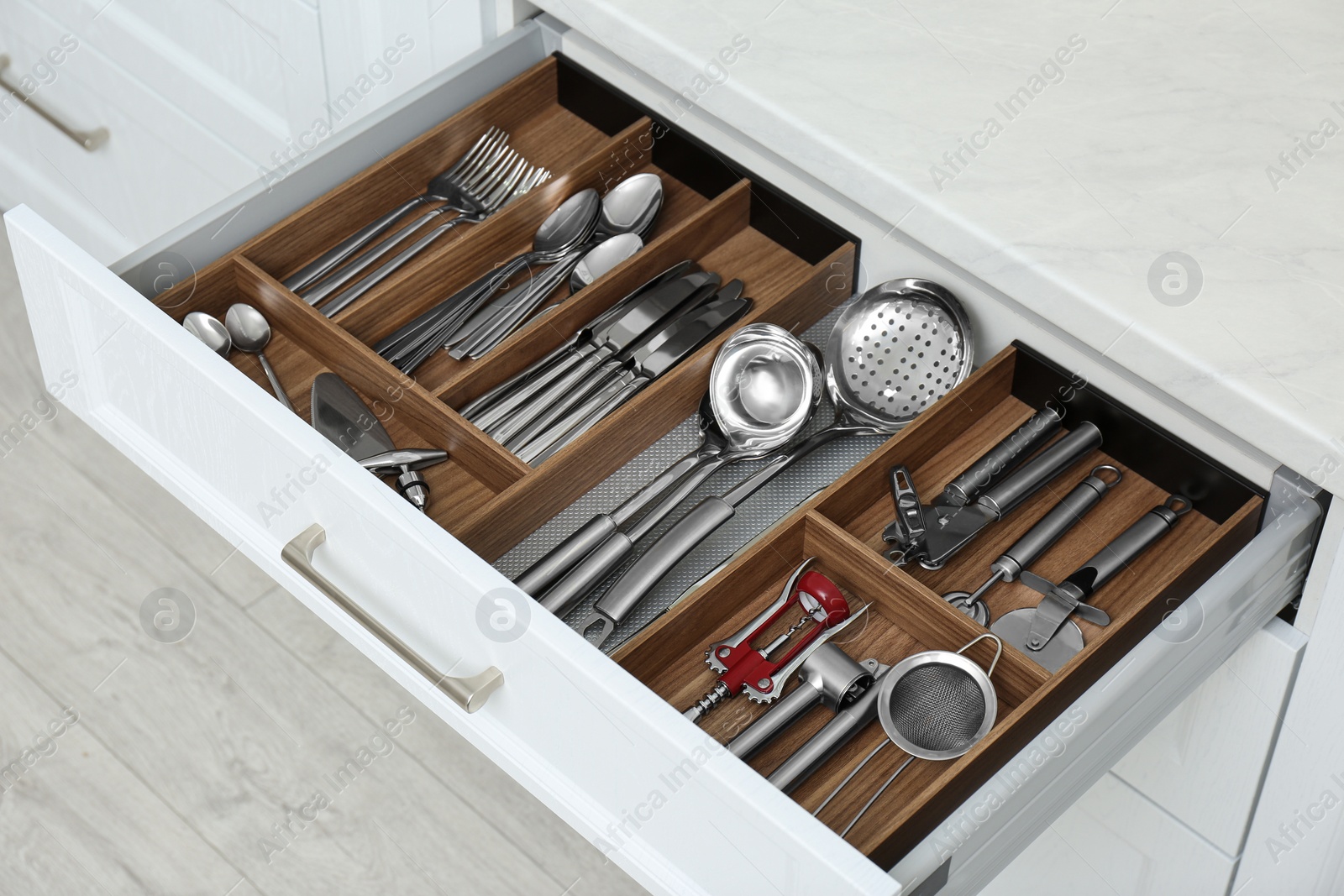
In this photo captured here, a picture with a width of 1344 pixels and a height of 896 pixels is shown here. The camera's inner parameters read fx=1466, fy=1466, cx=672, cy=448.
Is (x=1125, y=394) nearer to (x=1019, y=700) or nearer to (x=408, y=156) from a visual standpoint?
(x=1019, y=700)

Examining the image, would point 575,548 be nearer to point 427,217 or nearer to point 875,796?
point 875,796

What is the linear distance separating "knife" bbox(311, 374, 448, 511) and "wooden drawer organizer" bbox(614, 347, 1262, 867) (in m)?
0.25

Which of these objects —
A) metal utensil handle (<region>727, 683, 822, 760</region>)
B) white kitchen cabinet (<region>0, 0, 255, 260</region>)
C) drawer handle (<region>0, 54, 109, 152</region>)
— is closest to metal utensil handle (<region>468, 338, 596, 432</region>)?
metal utensil handle (<region>727, 683, 822, 760</region>)

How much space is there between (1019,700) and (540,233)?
0.57m

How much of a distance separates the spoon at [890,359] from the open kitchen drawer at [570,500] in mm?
44

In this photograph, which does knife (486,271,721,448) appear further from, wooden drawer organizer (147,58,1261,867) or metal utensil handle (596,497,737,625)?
metal utensil handle (596,497,737,625)

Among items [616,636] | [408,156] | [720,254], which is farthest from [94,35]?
[616,636]

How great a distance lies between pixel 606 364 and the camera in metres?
1.20

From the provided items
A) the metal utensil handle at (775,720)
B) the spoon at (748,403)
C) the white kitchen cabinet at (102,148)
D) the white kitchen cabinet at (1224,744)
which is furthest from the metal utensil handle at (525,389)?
the white kitchen cabinet at (102,148)

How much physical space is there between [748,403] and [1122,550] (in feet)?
1.02

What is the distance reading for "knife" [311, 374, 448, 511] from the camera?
1.11 metres

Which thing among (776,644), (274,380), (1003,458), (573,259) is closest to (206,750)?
(274,380)

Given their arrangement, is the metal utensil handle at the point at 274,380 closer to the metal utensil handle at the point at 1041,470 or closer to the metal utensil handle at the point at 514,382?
the metal utensil handle at the point at 514,382

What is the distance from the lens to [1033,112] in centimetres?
109
